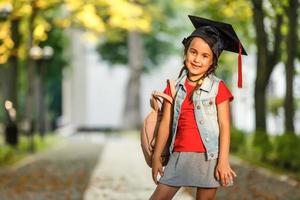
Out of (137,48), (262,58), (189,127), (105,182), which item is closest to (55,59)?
(137,48)

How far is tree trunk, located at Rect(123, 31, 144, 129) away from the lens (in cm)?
4028

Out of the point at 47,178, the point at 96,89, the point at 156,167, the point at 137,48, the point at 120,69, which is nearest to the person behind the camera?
the point at 156,167

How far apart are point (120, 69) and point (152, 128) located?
49.7 metres

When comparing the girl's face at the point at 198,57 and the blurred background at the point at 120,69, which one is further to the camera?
the blurred background at the point at 120,69

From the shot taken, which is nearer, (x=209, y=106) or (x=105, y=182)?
(x=209, y=106)

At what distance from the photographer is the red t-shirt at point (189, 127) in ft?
16.2

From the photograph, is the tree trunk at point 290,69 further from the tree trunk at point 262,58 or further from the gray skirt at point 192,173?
the gray skirt at point 192,173

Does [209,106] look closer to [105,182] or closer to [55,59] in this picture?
[105,182]

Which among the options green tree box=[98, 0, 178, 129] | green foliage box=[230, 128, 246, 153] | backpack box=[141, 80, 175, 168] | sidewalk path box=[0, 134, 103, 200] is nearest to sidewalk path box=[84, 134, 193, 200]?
sidewalk path box=[0, 134, 103, 200]

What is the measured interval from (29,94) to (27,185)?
13872 millimetres

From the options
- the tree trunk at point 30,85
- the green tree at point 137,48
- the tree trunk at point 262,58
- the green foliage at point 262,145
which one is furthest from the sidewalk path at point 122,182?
the green tree at point 137,48

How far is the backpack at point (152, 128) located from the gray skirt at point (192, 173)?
0.16m

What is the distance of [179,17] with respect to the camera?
157ft

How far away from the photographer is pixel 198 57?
4992mm
